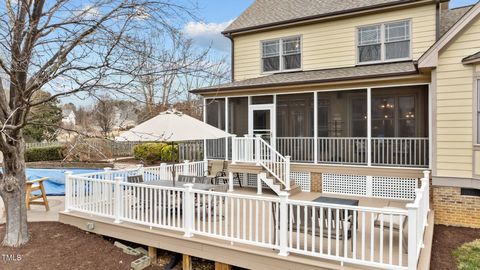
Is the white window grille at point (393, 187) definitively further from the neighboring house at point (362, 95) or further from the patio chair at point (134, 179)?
the patio chair at point (134, 179)

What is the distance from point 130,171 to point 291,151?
589 centimetres

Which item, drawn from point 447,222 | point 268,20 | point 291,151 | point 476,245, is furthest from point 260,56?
point 476,245

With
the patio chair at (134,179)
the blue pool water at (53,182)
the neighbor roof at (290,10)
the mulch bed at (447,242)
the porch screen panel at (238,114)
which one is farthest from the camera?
the porch screen panel at (238,114)

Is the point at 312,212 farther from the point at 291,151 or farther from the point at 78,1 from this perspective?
the point at 291,151

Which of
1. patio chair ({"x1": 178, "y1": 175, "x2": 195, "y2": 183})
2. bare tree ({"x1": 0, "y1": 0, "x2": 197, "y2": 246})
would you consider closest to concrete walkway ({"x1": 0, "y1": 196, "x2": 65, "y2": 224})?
patio chair ({"x1": 178, "y1": 175, "x2": 195, "y2": 183})

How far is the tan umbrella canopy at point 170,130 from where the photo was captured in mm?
6690

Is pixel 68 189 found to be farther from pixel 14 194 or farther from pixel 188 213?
pixel 188 213

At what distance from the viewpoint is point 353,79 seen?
32.9ft

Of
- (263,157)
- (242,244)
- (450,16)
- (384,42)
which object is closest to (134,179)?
(242,244)

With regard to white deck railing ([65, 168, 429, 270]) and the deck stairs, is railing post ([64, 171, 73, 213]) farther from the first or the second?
the deck stairs

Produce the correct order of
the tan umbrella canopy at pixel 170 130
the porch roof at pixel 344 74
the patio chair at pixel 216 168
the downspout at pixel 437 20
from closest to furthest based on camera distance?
the tan umbrella canopy at pixel 170 130 → the porch roof at pixel 344 74 → the downspout at pixel 437 20 → the patio chair at pixel 216 168

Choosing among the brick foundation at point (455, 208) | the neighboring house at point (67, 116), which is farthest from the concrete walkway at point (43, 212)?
the brick foundation at point (455, 208)

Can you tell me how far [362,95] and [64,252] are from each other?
10.6 meters

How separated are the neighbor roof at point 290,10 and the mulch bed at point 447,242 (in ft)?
25.4
